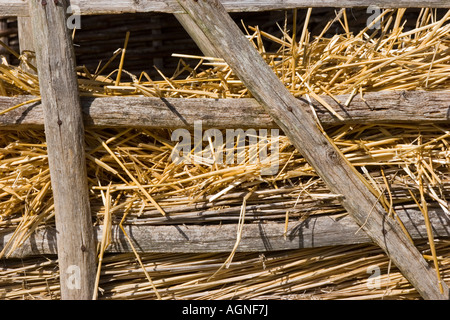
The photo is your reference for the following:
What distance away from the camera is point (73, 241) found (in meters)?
2.00

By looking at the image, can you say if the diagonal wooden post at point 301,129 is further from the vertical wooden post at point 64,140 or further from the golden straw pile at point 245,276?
the vertical wooden post at point 64,140

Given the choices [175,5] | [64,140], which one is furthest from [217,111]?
[64,140]

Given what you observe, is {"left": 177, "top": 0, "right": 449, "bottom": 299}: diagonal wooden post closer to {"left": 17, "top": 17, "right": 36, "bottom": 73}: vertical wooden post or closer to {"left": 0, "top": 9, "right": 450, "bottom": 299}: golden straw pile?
{"left": 0, "top": 9, "right": 450, "bottom": 299}: golden straw pile

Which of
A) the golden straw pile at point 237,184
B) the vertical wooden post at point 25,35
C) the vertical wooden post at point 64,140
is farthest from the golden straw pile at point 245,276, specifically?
the vertical wooden post at point 25,35

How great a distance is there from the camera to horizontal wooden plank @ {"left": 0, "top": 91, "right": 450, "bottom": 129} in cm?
197

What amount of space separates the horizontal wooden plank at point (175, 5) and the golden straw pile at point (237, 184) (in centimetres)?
14

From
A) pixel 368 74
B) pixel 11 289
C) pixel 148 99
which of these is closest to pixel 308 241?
pixel 368 74

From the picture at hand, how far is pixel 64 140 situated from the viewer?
1.94 meters

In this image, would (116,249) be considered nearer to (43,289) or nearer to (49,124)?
(43,289)

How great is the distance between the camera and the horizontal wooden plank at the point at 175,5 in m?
1.91

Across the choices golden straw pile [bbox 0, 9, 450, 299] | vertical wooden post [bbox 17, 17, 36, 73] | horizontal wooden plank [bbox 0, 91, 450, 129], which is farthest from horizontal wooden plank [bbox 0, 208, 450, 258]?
vertical wooden post [bbox 17, 17, 36, 73]

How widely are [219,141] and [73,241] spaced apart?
0.70 m

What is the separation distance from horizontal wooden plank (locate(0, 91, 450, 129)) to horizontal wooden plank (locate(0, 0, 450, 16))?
0.33 meters

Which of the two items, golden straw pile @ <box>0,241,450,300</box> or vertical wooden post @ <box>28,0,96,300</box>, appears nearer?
vertical wooden post @ <box>28,0,96,300</box>
